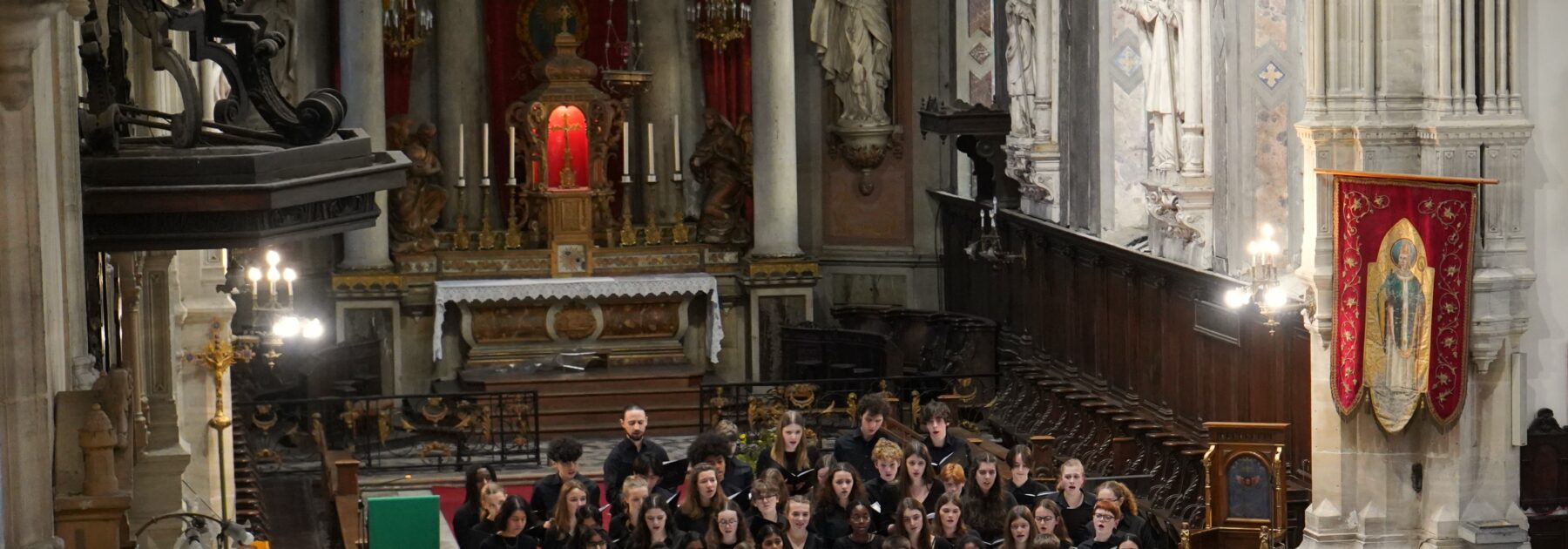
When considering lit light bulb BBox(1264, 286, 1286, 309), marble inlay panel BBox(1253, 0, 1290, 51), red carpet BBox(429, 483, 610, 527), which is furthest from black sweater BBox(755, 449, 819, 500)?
marble inlay panel BBox(1253, 0, 1290, 51)

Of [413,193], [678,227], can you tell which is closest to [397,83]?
[413,193]

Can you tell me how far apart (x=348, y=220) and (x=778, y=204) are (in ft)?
50.2

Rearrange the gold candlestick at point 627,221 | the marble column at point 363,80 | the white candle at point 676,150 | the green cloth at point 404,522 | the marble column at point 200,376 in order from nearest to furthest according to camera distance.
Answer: the green cloth at point 404,522 → the marble column at point 200,376 → the marble column at point 363,80 → the gold candlestick at point 627,221 → the white candle at point 676,150

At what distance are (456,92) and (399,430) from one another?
391cm

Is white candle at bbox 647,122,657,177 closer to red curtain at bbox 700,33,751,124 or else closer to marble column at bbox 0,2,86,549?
red curtain at bbox 700,33,751,124

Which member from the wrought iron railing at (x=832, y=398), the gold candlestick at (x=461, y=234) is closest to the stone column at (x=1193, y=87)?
the wrought iron railing at (x=832, y=398)

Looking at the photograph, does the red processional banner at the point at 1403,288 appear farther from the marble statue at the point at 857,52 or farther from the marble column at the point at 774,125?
the marble statue at the point at 857,52

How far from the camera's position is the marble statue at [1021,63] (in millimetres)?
21438

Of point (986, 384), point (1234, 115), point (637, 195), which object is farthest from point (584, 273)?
point (1234, 115)

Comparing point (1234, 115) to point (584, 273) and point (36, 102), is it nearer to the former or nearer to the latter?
point (584, 273)

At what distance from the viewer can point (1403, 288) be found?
44.9ft

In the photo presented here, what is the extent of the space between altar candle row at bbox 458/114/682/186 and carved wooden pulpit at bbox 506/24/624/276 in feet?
0.48

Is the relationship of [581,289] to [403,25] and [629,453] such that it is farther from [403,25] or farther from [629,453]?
[629,453]

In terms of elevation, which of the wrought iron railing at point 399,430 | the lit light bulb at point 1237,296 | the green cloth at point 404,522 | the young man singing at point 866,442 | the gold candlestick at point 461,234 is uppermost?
the gold candlestick at point 461,234
